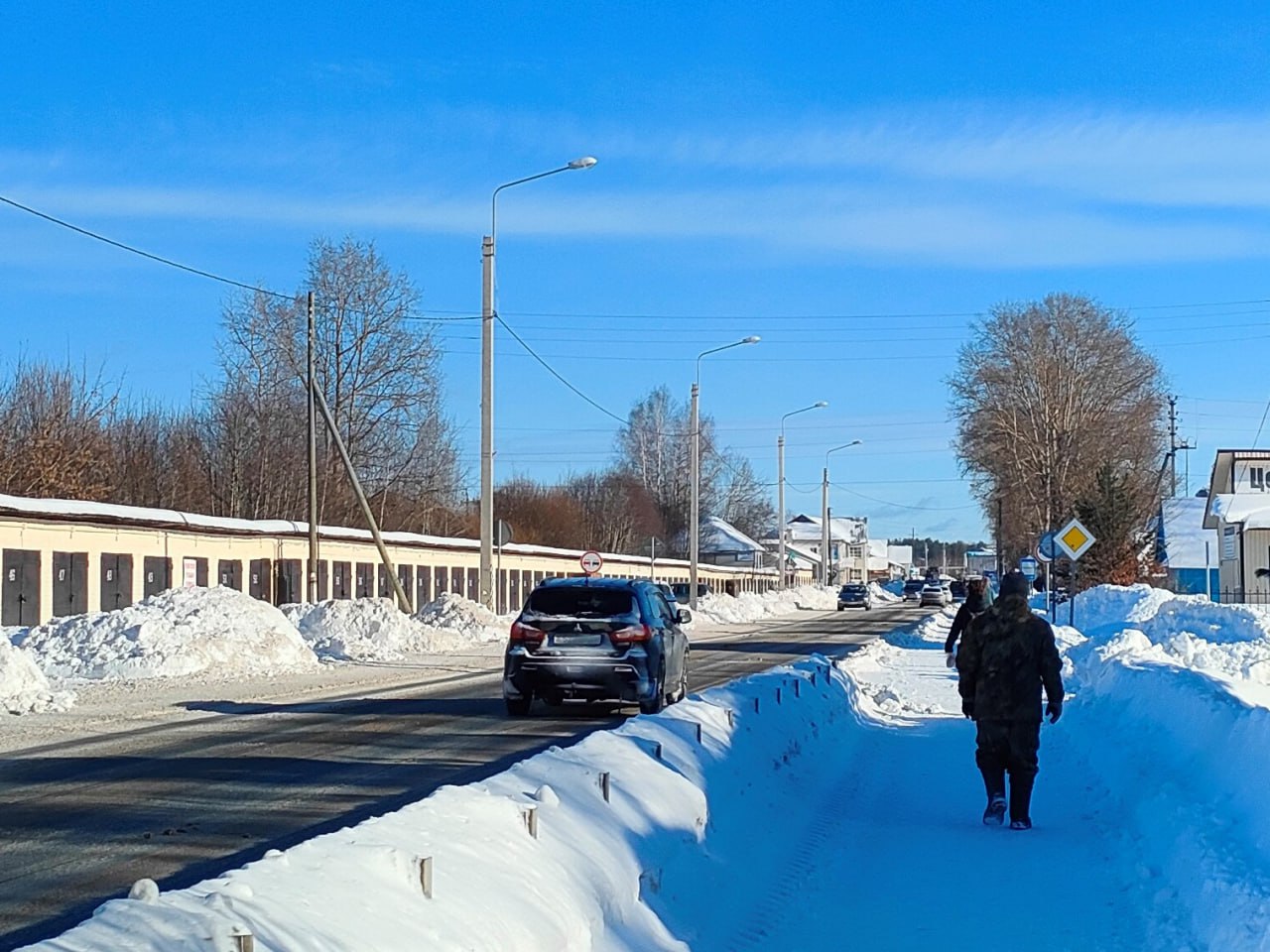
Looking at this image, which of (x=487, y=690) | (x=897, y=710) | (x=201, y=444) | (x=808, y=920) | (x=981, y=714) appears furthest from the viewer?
(x=201, y=444)

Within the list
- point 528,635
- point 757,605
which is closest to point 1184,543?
point 757,605

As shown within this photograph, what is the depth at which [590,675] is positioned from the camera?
734 inches

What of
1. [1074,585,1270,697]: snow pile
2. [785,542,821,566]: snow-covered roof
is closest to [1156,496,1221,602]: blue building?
[1074,585,1270,697]: snow pile

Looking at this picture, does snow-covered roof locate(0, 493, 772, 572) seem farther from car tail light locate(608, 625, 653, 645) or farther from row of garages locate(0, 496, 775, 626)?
car tail light locate(608, 625, 653, 645)

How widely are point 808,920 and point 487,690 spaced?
51.6 feet

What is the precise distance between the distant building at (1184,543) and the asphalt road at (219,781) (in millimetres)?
58218

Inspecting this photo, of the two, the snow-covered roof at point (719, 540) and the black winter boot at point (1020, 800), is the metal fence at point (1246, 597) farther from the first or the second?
the snow-covered roof at point (719, 540)

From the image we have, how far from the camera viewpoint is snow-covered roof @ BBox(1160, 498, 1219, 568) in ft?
237

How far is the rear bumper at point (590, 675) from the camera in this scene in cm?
1862

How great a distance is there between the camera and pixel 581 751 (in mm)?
10266

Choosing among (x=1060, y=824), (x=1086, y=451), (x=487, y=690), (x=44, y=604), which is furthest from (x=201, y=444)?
(x=1060, y=824)

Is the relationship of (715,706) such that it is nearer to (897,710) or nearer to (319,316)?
Answer: (897,710)

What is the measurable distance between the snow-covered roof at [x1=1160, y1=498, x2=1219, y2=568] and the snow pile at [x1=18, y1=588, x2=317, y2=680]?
50.1 m

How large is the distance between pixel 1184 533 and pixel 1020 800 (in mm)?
70753
